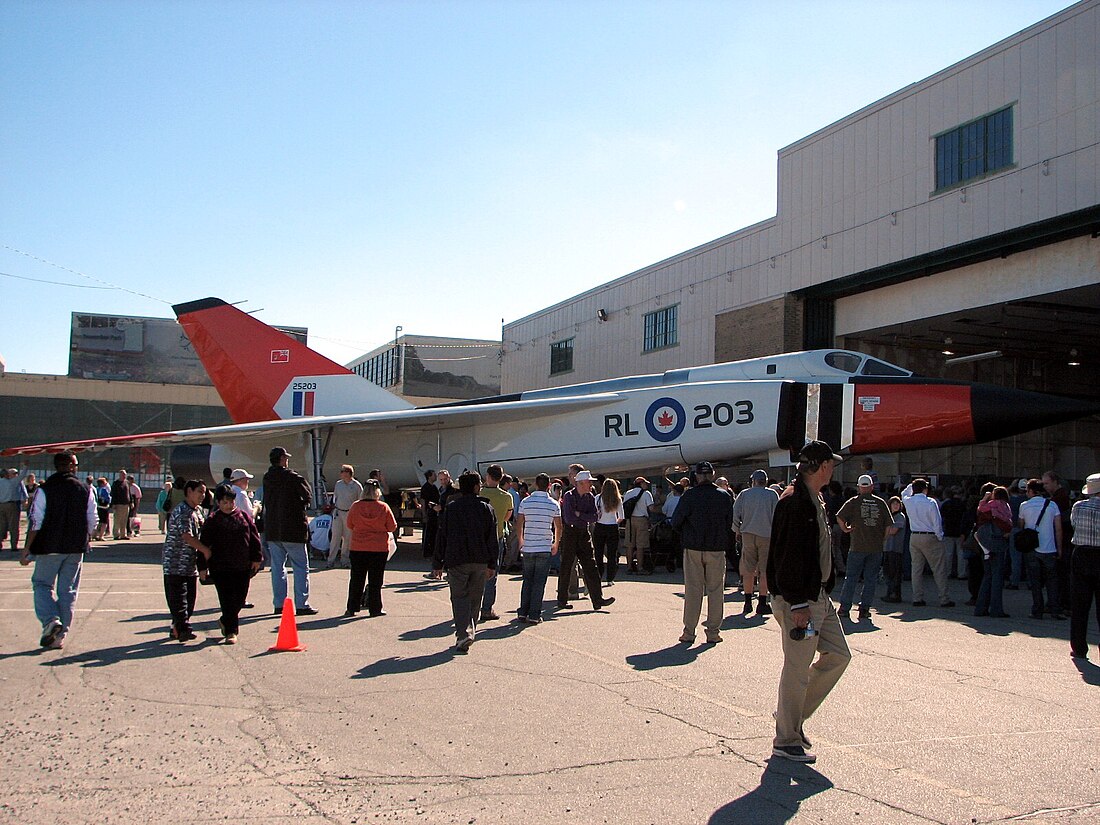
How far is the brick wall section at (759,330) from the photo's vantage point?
2294 centimetres

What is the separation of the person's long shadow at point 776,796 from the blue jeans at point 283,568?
595cm

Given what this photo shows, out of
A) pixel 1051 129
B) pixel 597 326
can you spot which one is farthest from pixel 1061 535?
pixel 597 326

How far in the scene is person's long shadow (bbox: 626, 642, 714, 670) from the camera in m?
7.10

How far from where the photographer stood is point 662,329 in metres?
28.2

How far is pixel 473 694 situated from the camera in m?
5.96

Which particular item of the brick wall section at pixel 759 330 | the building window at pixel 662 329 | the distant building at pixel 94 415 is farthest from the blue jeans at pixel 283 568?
the distant building at pixel 94 415

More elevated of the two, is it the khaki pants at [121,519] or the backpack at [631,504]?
the backpack at [631,504]

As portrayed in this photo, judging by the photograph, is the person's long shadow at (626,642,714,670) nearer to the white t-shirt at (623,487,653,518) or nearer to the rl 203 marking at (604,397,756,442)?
the white t-shirt at (623,487,653,518)

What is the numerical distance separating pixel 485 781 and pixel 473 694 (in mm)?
1761

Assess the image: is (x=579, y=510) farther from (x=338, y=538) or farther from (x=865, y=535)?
(x=338, y=538)

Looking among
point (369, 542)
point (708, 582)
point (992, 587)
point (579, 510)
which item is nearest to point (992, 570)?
point (992, 587)

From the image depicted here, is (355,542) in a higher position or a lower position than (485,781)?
higher

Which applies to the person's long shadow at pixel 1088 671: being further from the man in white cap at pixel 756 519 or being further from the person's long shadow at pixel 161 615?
the person's long shadow at pixel 161 615

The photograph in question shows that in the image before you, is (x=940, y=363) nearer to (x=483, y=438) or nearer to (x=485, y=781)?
(x=483, y=438)
